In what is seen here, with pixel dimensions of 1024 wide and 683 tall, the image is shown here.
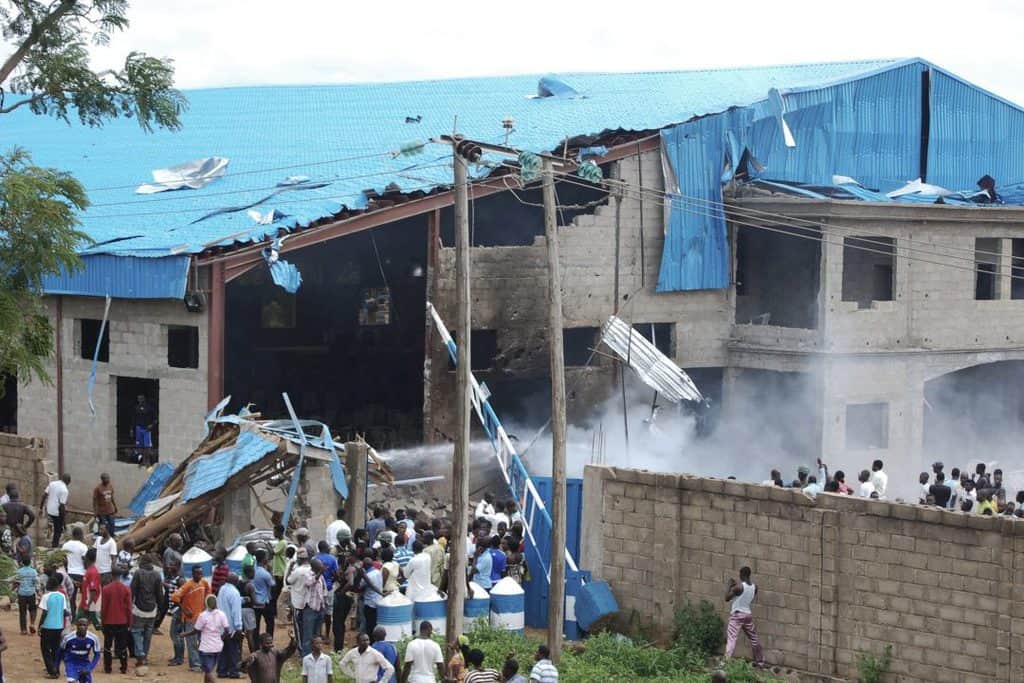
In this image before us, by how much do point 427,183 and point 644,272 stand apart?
5260 millimetres

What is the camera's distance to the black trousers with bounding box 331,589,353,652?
60.8 ft

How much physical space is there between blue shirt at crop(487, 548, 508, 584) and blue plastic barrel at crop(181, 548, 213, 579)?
135 inches

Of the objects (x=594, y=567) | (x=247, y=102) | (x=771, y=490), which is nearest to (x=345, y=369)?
(x=247, y=102)

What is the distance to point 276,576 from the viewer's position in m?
19.3

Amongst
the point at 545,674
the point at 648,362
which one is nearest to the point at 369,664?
the point at 545,674

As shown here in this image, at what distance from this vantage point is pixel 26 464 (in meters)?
26.0

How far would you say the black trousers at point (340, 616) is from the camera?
18547 mm

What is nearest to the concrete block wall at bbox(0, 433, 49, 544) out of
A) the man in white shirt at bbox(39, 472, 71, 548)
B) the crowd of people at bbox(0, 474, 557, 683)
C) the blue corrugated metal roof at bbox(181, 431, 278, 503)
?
the man in white shirt at bbox(39, 472, 71, 548)

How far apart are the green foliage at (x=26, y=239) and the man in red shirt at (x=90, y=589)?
2.15 metres

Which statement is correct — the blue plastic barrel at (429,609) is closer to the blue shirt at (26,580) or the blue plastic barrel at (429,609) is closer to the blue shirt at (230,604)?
the blue shirt at (230,604)

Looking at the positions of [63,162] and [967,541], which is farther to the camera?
[63,162]

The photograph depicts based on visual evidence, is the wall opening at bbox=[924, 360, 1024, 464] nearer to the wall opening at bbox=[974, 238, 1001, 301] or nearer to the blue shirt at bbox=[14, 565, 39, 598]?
the wall opening at bbox=[974, 238, 1001, 301]

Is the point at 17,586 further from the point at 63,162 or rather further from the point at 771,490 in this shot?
the point at 63,162

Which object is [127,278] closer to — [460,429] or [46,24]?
[46,24]
